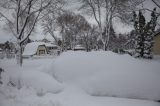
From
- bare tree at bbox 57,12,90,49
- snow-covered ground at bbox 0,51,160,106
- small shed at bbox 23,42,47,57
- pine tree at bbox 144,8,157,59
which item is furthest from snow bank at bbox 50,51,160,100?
small shed at bbox 23,42,47,57

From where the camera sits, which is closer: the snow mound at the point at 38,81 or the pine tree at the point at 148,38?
the snow mound at the point at 38,81

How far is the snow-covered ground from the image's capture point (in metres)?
5.38

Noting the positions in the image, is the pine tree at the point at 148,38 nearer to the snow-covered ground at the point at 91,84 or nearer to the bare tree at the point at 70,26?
the bare tree at the point at 70,26

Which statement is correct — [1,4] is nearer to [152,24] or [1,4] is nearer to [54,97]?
[54,97]

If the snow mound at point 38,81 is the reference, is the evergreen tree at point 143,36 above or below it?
above

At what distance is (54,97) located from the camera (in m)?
5.76

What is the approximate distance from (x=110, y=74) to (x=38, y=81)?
2169mm

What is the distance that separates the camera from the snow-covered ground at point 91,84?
5379 millimetres

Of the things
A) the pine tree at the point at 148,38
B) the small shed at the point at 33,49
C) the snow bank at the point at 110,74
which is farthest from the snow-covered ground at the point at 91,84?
the small shed at the point at 33,49

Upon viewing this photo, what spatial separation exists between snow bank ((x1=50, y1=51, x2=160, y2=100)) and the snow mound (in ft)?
0.82

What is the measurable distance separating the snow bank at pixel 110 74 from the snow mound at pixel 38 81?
0.82ft

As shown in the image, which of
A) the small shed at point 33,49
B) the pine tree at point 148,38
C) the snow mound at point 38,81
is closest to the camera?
the snow mound at point 38,81

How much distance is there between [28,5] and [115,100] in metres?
11.8

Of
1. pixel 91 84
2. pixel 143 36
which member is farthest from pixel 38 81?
pixel 143 36
